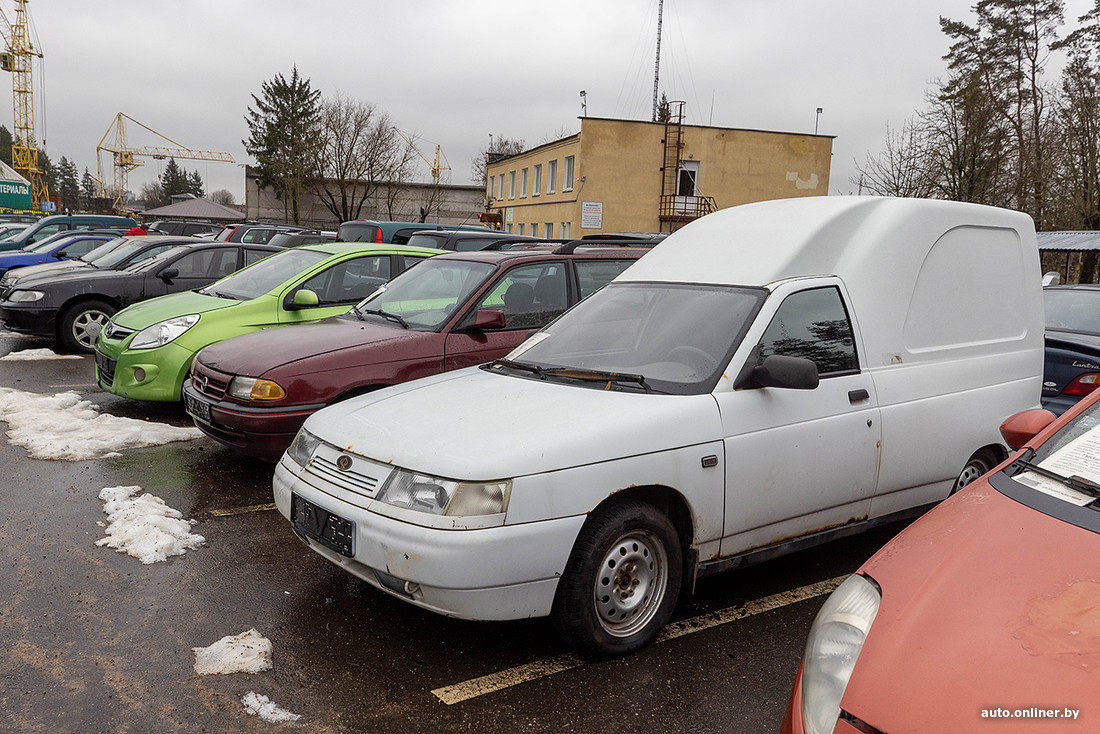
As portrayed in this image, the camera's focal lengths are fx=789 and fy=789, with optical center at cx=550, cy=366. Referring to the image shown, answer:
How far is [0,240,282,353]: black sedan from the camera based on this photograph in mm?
10508

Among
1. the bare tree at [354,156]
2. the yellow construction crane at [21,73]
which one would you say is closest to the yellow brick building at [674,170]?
the bare tree at [354,156]

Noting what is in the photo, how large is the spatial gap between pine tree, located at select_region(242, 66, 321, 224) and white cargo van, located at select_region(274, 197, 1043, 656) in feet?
150

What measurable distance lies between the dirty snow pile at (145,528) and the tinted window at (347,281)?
2806 mm

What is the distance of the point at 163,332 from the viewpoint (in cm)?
722

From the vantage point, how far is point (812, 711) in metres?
1.98

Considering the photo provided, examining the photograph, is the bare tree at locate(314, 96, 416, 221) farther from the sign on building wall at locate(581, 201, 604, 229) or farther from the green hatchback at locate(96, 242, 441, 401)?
the green hatchback at locate(96, 242, 441, 401)

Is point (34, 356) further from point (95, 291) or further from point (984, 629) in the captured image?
point (984, 629)

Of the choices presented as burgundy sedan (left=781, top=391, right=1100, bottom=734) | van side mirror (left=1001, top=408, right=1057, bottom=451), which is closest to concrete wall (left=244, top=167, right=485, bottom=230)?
van side mirror (left=1001, top=408, right=1057, bottom=451)

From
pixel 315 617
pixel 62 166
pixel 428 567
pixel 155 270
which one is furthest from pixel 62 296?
pixel 62 166

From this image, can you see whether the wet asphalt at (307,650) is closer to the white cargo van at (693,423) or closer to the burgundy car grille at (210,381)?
the white cargo van at (693,423)

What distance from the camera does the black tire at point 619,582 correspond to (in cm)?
326

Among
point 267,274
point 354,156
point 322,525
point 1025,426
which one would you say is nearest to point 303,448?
point 322,525

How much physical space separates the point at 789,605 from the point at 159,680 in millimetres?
2972

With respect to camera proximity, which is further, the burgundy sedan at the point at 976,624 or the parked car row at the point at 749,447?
the parked car row at the point at 749,447
